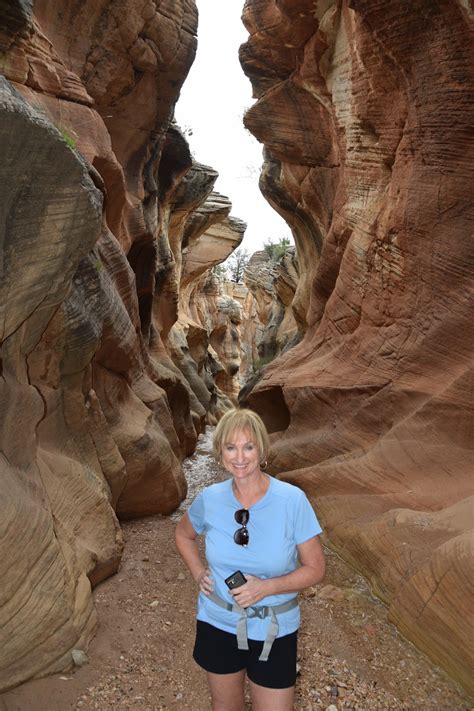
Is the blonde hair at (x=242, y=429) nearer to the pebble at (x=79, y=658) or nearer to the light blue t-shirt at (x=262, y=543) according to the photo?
the light blue t-shirt at (x=262, y=543)

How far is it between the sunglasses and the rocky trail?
81.9 inches

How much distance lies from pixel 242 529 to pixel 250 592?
0.27 m

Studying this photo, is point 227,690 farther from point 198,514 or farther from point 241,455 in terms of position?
point 241,455

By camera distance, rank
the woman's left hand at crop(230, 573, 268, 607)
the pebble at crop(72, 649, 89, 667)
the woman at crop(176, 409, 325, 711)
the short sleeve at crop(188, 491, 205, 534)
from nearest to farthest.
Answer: the woman's left hand at crop(230, 573, 268, 607)
the woman at crop(176, 409, 325, 711)
the short sleeve at crop(188, 491, 205, 534)
the pebble at crop(72, 649, 89, 667)

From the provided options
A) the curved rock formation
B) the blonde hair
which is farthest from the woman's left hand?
the curved rock formation

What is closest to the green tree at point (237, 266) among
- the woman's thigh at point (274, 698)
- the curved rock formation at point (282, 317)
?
the curved rock formation at point (282, 317)

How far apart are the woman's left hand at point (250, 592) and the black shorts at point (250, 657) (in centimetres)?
27

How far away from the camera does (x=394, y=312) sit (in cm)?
830

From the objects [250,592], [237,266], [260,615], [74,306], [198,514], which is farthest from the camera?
[237,266]

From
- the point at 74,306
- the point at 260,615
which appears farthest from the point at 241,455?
the point at 74,306

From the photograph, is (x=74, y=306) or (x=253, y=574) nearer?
(x=253, y=574)

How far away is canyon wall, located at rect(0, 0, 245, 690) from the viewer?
154 inches

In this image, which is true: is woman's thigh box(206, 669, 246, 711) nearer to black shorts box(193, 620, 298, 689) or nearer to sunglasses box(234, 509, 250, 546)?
black shorts box(193, 620, 298, 689)

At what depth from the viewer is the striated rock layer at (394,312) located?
5.40 m
